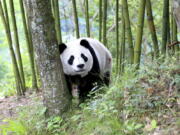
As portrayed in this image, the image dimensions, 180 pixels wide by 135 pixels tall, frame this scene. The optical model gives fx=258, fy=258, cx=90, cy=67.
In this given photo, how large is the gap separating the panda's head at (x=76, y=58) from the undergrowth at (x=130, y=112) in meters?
0.53

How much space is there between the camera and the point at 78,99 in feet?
12.3

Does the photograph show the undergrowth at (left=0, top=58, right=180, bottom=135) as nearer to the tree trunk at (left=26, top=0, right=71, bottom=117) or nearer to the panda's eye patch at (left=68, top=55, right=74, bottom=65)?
the tree trunk at (left=26, top=0, right=71, bottom=117)

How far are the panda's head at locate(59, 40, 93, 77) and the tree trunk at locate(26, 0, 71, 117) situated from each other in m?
0.35

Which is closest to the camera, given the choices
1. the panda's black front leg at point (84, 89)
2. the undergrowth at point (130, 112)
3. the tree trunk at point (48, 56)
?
the undergrowth at point (130, 112)

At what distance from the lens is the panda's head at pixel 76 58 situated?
11.9 ft

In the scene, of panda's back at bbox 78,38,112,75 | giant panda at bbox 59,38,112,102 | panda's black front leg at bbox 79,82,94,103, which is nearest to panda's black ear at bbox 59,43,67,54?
giant panda at bbox 59,38,112,102

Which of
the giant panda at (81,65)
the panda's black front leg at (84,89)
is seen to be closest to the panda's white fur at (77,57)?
the giant panda at (81,65)

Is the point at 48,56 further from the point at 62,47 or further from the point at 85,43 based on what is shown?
the point at 85,43

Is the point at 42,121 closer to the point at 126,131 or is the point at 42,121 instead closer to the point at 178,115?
the point at 126,131

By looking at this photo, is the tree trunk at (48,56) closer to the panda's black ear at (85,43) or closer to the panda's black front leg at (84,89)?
the panda's black front leg at (84,89)

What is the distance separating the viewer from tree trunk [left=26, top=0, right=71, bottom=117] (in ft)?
10.1

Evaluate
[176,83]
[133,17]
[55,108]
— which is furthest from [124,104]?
[133,17]

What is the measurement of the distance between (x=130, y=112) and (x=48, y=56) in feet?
3.97

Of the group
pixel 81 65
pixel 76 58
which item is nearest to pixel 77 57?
pixel 76 58
